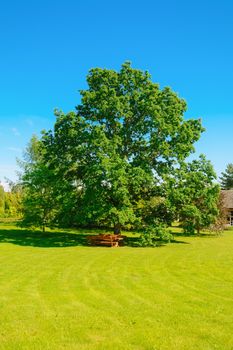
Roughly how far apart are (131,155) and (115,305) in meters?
20.9

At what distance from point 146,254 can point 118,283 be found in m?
9.23

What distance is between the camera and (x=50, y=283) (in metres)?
13.4

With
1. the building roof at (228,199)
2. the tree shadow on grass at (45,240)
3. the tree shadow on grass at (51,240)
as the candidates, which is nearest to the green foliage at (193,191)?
the tree shadow on grass at (51,240)

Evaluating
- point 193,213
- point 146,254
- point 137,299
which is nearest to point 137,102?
point 193,213

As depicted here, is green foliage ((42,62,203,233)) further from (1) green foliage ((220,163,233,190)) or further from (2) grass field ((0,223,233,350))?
(1) green foliage ((220,163,233,190))

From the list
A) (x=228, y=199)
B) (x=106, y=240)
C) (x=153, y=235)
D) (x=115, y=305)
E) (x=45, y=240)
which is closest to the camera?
(x=115, y=305)

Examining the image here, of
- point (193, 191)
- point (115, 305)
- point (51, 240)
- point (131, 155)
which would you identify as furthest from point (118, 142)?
point (115, 305)

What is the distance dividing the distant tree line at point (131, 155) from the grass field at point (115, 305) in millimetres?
9917

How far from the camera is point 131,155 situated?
101 ft

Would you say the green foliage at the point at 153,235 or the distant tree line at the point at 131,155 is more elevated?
the distant tree line at the point at 131,155

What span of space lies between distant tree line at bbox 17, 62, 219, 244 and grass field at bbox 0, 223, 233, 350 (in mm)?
9917

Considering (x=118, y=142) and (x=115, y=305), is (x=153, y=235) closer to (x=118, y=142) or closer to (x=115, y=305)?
(x=118, y=142)

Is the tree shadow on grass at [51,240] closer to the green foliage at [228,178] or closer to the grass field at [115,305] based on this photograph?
the grass field at [115,305]

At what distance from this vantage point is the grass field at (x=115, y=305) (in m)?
7.78
